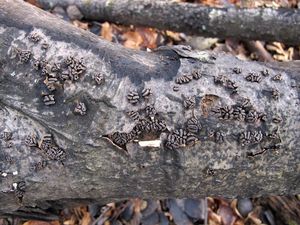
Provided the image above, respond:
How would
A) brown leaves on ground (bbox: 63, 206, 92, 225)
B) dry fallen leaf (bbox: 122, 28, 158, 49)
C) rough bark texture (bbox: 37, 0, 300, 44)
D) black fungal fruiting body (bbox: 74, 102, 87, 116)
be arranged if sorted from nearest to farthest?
1. black fungal fruiting body (bbox: 74, 102, 87, 116)
2. brown leaves on ground (bbox: 63, 206, 92, 225)
3. rough bark texture (bbox: 37, 0, 300, 44)
4. dry fallen leaf (bbox: 122, 28, 158, 49)

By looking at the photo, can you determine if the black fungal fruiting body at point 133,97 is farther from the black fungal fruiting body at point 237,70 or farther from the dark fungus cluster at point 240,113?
the black fungal fruiting body at point 237,70

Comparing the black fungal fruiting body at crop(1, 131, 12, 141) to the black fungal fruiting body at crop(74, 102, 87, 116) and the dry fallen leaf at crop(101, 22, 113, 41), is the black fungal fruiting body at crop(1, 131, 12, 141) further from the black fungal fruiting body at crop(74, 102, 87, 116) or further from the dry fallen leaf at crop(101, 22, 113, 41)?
the dry fallen leaf at crop(101, 22, 113, 41)

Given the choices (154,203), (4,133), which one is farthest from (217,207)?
(4,133)

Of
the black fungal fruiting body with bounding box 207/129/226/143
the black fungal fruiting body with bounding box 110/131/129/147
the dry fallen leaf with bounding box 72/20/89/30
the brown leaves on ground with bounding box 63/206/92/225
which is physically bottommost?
the brown leaves on ground with bounding box 63/206/92/225

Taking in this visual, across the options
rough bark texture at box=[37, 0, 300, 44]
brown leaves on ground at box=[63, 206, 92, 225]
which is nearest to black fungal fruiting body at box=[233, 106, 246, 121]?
brown leaves on ground at box=[63, 206, 92, 225]

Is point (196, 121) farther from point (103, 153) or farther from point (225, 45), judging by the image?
point (225, 45)

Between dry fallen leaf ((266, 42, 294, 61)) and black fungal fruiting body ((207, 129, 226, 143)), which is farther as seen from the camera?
dry fallen leaf ((266, 42, 294, 61))

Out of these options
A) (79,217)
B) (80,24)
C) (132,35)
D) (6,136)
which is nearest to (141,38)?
(132,35)
